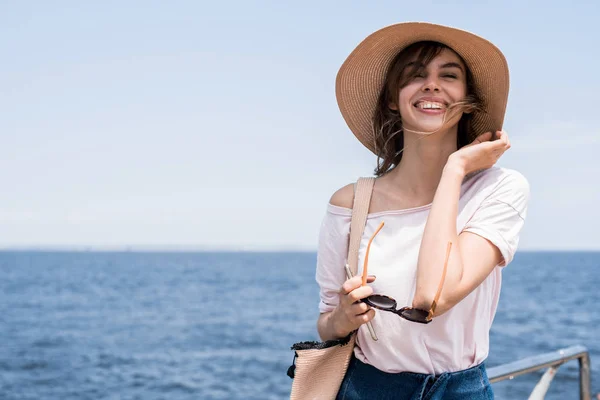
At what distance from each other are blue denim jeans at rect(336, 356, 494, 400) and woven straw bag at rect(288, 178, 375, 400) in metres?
0.04

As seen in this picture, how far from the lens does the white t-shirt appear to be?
181 centimetres

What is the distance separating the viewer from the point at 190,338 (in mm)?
27672

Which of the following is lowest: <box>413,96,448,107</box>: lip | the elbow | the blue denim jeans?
the blue denim jeans

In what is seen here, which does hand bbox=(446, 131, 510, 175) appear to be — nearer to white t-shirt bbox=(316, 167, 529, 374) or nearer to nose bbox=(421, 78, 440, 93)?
white t-shirt bbox=(316, 167, 529, 374)

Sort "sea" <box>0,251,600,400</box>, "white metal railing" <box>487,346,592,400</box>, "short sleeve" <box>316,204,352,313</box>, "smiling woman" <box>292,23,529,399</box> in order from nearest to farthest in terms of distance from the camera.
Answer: "smiling woman" <box>292,23,529,399</box> < "short sleeve" <box>316,204,352,313</box> < "white metal railing" <box>487,346,592,400</box> < "sea" <box>0,251,600,400</box>

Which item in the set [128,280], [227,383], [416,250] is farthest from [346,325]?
[128,280]

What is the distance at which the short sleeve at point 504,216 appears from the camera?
69.3 inches

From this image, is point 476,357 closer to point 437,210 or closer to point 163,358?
point 437,210

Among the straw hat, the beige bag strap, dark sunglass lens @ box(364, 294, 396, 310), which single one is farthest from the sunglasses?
the straw hat

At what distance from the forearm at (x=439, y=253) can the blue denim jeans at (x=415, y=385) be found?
0.27m

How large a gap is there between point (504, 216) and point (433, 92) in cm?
44

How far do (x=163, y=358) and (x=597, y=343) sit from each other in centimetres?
1848

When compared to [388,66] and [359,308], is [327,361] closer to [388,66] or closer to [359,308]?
[359,308]

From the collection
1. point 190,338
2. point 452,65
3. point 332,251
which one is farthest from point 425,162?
point 190,338
